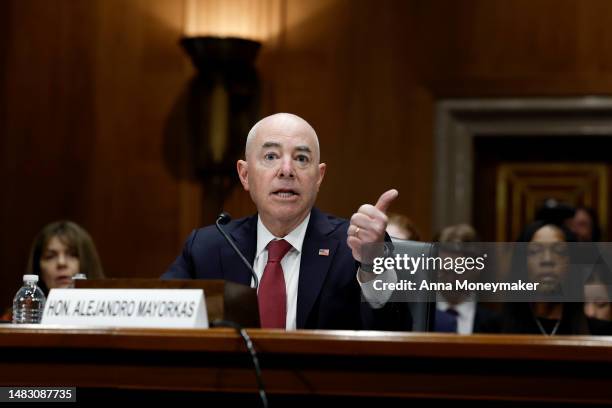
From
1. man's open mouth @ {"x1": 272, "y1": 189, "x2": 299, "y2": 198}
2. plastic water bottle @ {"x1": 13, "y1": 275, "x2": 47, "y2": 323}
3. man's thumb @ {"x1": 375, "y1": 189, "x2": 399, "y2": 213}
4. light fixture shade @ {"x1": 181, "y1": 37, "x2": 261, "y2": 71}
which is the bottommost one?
plastic water bottle @ {"x1": 13, "y1": 275, "x2": 47, "y2": 323}

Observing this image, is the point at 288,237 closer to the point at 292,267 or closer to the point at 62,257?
the point at 292,267

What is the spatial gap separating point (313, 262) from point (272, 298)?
0.21 meters

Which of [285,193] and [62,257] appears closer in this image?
[285,193]

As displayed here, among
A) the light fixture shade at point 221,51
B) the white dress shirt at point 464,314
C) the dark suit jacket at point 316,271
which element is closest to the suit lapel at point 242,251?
the dark suit jacket at point 316,271

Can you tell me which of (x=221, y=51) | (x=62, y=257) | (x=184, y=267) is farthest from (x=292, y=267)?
(x=221, y=51)

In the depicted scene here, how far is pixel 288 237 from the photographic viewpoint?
10.1 feet

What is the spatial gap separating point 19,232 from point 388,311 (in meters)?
4.30

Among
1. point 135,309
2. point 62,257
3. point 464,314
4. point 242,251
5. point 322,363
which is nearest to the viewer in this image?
point 322,363

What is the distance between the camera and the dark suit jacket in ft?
9.38

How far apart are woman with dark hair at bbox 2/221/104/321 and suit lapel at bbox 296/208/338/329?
191 cm

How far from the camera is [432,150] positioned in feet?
20.2

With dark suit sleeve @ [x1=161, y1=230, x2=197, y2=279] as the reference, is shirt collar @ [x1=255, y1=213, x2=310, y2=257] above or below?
above

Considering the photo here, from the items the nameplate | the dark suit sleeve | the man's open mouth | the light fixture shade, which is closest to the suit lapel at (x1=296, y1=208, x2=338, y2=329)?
the man's open mouth

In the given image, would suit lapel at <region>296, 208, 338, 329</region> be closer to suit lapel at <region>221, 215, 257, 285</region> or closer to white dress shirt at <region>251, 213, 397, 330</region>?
white dress shirt at <region>251, 213, 397, 330</region>
